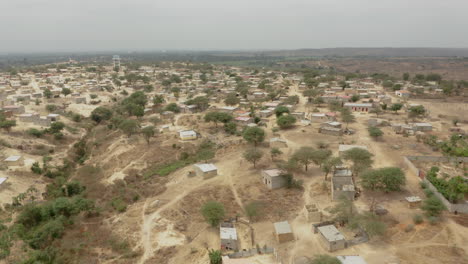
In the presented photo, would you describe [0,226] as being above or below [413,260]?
below

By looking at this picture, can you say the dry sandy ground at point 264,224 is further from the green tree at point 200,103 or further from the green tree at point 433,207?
the green tree at point 200,103

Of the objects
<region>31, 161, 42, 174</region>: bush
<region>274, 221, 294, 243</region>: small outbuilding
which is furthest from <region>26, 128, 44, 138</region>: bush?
<region>274, 221, 294, 243</region>: small outbuilding

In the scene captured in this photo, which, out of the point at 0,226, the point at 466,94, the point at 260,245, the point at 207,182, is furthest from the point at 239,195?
the point at 466,94

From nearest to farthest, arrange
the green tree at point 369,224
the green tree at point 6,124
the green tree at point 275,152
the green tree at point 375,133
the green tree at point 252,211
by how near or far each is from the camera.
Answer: the green tree at point 369,224 → the green tree at point 252,211 → the green tree at point 275,152 → the green tree at point 375,133 → the green tree at point 6,124

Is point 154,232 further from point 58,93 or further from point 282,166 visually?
point 58,93

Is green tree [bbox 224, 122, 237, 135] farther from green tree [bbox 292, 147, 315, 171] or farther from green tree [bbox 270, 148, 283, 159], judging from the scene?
green tree [bbox 292, 147, 315, 171]

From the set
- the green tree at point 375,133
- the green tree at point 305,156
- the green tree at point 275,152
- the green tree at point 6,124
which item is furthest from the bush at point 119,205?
the green tree at point 375,133
